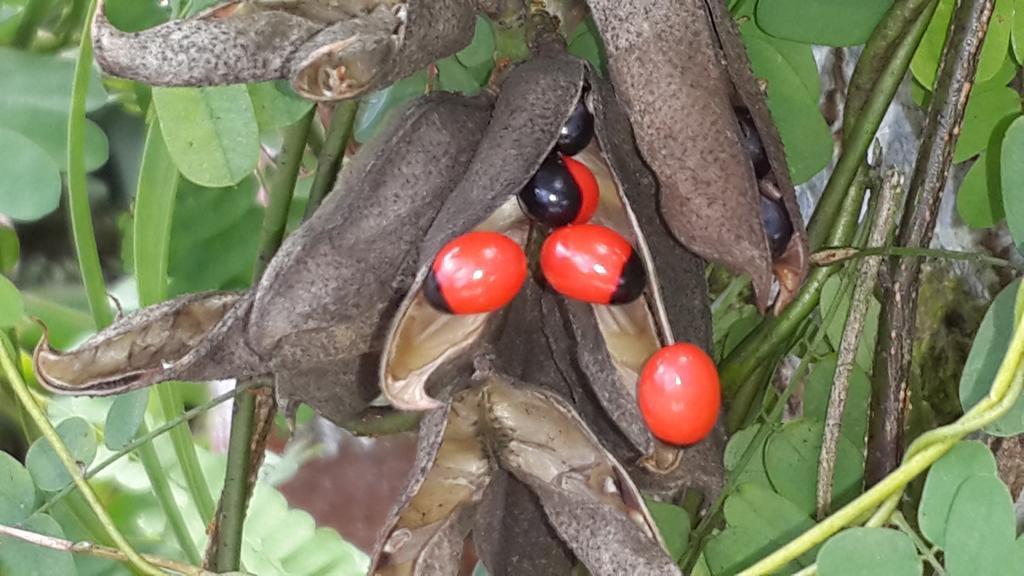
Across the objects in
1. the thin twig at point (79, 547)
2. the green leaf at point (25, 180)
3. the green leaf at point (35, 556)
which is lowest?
the green leaf at point (35, 556)

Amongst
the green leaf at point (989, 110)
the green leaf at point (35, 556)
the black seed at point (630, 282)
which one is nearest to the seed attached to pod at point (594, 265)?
the black seed at point (630, 282)

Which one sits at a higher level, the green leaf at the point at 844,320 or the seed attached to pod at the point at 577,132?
the seed attached to pod at the point at 577,132

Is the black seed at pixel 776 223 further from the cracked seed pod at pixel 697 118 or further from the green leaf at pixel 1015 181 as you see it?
the green leaf at pixel 1015 181

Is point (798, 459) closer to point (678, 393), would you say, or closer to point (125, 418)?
point (678, 393)

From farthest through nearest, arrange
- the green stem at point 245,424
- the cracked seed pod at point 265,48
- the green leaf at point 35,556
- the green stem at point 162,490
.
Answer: the green stem at point 162,490 < the green stem at point 245,424 < the green leaf at point 35,556 < the cracked seed pod at point 265,48

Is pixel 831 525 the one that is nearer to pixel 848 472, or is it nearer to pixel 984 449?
pixel 984 449

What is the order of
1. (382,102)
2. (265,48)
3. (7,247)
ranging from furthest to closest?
(7,247)
(382,102)
(265,48)

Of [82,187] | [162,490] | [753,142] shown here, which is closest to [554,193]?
[753,142]
